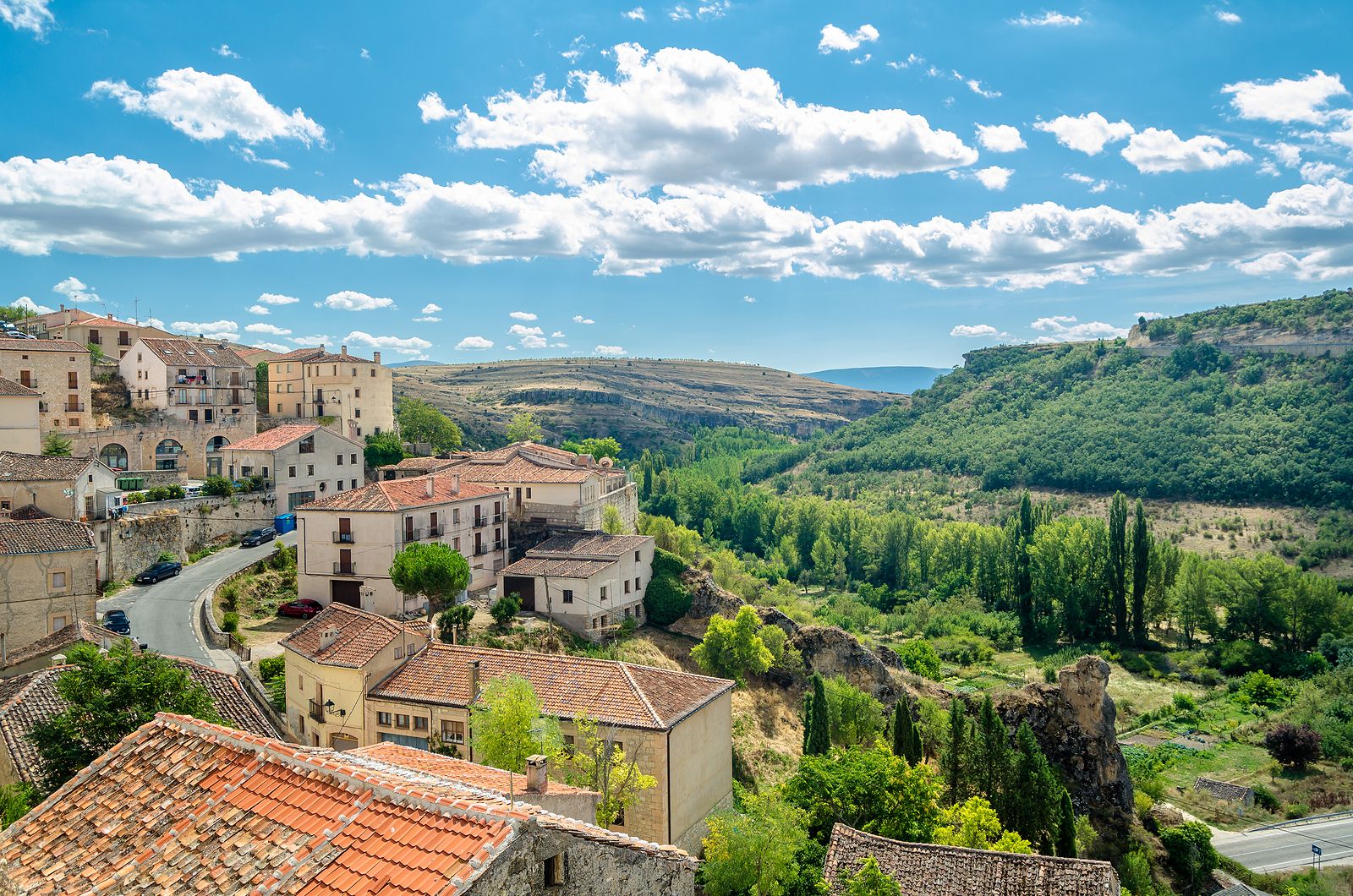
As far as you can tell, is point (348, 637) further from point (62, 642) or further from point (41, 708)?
point (41, 708)

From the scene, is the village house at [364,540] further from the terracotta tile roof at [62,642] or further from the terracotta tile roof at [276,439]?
the terracotta tile roof at [62,642]

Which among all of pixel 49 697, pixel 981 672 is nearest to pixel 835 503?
pixel 981 672

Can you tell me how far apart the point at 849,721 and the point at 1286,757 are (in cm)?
3975

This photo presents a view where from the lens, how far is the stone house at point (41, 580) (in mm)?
37438

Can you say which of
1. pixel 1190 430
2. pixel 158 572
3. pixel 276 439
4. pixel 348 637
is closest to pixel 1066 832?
pixel 348 637

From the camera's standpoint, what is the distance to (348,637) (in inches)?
1417

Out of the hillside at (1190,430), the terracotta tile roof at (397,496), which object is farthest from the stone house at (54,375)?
the hillside at (1190,430)

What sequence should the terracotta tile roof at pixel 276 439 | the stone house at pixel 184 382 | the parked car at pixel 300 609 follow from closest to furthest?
the parked car at pixel 300 609 < the terracotta tile roof at pixel 276 439 < the stone house at pixel 184 382

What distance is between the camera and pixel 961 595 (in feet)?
358

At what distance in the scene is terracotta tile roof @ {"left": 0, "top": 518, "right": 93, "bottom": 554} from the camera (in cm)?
3809

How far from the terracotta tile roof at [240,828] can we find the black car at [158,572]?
41.7 metres

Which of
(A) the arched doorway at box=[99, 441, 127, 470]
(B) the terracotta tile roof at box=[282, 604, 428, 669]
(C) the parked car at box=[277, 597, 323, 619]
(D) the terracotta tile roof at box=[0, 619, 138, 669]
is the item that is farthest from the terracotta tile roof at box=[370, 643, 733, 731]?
(A) the arched doorway at box=[99, 441, 127, 470]

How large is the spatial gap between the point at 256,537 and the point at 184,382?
20.2 meters

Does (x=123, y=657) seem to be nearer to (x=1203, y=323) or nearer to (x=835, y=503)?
(x=835, y=503)
